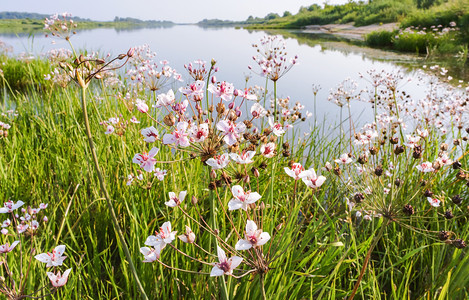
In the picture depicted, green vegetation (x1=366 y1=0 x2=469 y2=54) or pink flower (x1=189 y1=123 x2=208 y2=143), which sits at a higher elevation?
green vegetation (x1=366 y1=0 x2=469 y2=54)

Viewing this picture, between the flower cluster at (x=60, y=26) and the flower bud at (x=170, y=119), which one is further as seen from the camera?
the flower cluster at (x=60, y=26)

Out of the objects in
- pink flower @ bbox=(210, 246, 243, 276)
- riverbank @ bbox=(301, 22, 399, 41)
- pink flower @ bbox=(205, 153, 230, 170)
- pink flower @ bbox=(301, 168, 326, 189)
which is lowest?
pink flower @ bbox=(210, 246, 243, 276)

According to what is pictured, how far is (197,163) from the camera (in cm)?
304

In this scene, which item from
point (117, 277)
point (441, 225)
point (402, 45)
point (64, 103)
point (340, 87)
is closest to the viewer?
point (117, 277)

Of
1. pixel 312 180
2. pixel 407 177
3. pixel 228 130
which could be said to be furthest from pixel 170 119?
pixel 407 177

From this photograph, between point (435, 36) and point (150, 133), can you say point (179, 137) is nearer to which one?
point (150, 133)

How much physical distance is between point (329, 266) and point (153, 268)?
102 cm

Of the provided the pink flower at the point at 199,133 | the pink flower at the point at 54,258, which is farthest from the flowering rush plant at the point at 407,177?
the pink flower at the point at 54,258

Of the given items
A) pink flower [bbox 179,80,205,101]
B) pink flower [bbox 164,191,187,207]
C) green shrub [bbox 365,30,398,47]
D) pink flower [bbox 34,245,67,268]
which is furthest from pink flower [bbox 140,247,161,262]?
green shrub [bbox 365,30,398,47]

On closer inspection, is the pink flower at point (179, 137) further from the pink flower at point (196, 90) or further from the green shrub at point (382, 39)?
the green shrub at point (382, 39)

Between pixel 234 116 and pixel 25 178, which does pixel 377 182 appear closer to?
pixel 234 116

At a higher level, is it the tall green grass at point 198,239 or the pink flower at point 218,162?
the pink flower at point 218,162

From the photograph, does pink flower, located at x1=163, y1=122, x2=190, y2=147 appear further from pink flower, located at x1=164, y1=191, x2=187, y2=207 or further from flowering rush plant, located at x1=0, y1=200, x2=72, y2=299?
flowering rush plant, located at x1=0, y1=200, x2=72, y2=299

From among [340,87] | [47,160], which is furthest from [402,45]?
[47,160]
